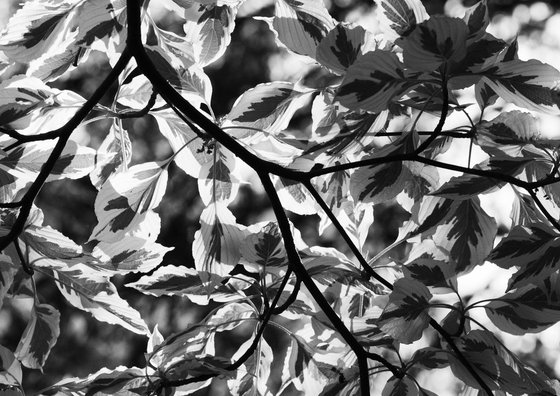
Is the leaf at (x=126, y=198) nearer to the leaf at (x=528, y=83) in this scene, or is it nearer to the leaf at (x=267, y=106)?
the leaf at (x=267, y=106)

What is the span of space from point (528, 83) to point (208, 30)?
356 millimetres

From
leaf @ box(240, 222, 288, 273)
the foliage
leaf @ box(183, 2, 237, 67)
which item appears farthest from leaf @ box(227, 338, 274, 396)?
leaf @ box(183, 2, 237, 67)

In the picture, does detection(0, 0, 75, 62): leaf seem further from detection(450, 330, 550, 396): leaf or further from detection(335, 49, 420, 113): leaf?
detection(450, 330, 550, 396): leaf

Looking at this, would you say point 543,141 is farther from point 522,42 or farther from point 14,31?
point 522,42

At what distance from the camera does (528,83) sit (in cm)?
61

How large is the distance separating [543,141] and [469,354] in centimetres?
20

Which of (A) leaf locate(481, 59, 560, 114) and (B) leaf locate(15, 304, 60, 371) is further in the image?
(B) leaf locate(15, 304, 60, 371)

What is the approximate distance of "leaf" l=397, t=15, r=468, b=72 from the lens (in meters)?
0.52

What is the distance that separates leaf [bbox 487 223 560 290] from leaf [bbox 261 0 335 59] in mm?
252

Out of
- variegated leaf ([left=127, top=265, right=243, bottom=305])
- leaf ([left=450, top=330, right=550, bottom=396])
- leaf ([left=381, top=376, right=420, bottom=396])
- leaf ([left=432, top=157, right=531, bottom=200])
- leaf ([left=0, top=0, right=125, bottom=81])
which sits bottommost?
leaf ([left=381, top=376, right=420, bottom=396])

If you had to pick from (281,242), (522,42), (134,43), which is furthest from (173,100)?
(522,42)

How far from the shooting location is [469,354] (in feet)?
2.18

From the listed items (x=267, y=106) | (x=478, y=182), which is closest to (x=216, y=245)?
(x=267, y=106)

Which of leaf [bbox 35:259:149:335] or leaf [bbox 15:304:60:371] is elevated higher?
leaf [bbox 35:259:149:335]
